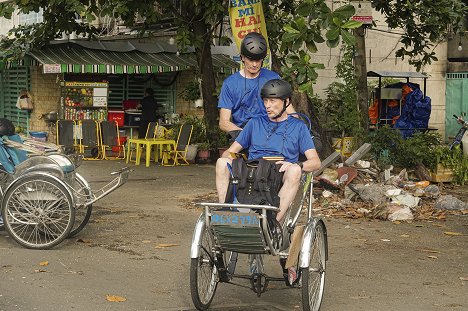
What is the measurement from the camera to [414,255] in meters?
9.27

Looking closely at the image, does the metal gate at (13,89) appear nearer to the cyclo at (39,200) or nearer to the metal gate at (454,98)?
the metal gate at (454,98)

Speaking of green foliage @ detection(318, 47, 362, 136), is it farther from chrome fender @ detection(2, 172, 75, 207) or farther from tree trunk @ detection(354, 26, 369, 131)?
chrome fender @ detection(2, 172, 75, 207)

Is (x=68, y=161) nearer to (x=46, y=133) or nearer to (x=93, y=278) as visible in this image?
(x=93, y=278)

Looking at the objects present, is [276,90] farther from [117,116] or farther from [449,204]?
[117,116]

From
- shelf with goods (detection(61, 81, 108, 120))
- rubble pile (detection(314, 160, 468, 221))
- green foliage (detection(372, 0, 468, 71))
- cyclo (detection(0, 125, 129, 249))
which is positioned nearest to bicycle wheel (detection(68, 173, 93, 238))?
cyclo (detection(0, 125, 129, 249))

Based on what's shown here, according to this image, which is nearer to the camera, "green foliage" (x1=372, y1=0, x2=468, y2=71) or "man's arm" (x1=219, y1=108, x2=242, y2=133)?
"man's arm" (x1=219, y1=108, x2=242, y2=133)

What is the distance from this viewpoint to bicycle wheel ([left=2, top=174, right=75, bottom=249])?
886cm

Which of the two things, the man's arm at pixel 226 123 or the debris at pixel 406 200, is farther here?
the debris at pixel 406 200

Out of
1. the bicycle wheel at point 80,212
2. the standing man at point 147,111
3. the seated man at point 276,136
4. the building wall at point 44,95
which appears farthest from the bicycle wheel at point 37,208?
the building wall at point 44,95

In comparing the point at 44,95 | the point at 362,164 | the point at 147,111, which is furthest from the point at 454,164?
the point at 44,95

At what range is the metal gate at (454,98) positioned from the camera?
25.5 m

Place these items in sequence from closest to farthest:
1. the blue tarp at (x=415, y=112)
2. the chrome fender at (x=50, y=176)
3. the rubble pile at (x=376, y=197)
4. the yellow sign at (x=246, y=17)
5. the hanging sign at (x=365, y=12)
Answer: the chrome fender at (x=50, y=176)
the rubble pile at (x=376, y=197)
the yellow sign at (x=246, y=17)
the hanging sign at (x=365, y=12)
the blue tarp at (x=415, y=112)

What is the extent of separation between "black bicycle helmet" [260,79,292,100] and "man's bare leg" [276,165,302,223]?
61 centimetres

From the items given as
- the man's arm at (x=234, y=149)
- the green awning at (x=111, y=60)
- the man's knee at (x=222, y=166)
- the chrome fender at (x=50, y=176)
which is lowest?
the chrome fender at (x=50, y=176)
